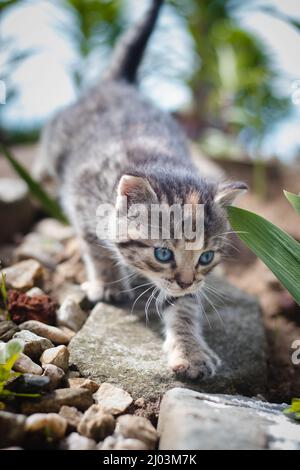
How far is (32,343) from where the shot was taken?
1.35 m

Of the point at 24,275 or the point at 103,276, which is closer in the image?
the point at 24,275

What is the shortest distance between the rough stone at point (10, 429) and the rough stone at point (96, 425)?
14 cm

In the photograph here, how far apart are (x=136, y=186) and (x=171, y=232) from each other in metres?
0.18

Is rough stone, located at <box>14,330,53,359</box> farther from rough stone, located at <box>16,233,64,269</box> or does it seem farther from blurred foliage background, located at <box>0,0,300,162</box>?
blurred foliage background, located at <box>0,0,300,162</box>

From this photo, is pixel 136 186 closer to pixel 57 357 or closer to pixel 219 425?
pixel 57 357

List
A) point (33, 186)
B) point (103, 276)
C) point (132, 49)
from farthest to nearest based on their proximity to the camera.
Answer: point (132, 49), point (33, 186), point (103, 276)

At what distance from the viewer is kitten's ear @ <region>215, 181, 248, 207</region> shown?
1.59 meters

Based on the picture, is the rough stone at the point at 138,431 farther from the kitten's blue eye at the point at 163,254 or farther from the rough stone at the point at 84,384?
the kitten's blue eye at the point at 163,254

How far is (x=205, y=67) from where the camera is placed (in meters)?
3.69

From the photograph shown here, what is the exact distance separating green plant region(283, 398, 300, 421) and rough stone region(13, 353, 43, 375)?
2.03 feet

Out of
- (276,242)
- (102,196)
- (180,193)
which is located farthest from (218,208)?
(102,196)

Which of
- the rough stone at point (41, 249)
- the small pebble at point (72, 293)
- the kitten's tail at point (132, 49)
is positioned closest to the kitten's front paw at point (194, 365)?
the small pebble at point (72, 293)

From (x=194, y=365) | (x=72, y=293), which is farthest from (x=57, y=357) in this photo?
(x=72, y=293)

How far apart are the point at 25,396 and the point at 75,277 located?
0.90 m
